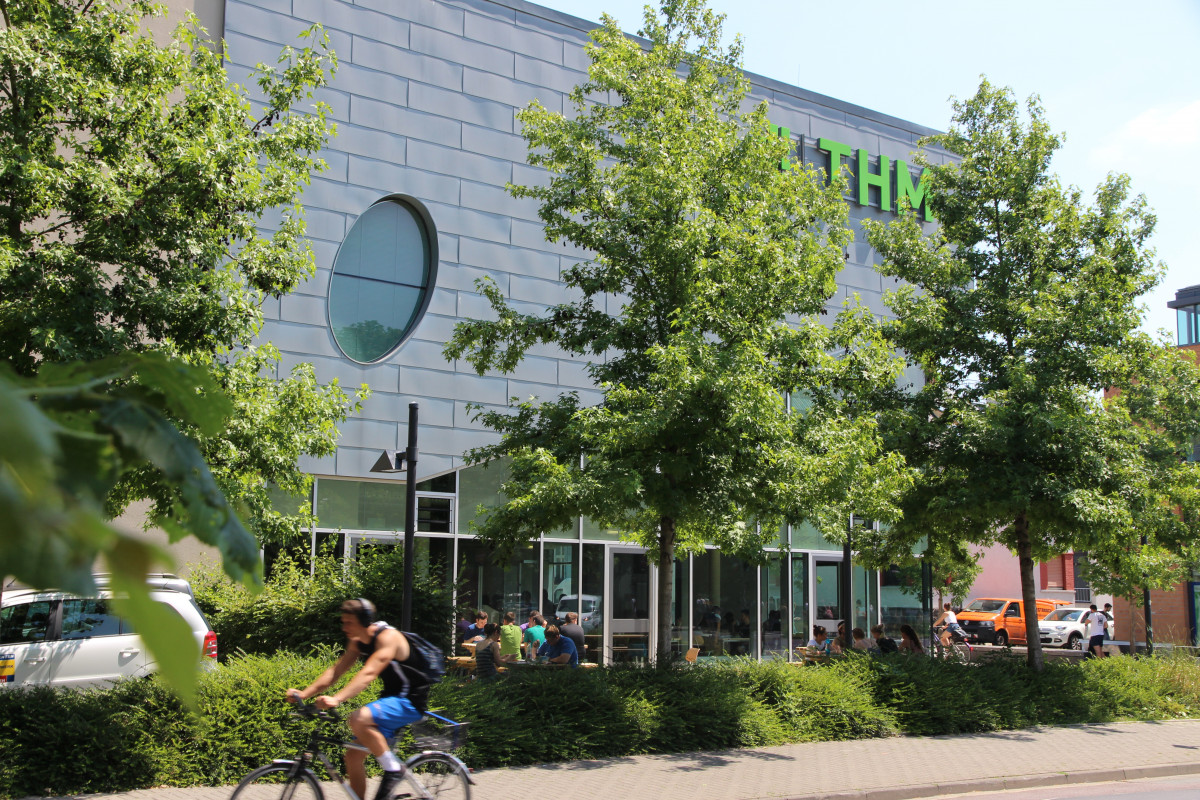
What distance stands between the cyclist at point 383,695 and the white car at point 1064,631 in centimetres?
3664

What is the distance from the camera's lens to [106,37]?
10266 millimetres

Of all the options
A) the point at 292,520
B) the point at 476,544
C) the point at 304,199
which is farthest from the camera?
the point at 476,544

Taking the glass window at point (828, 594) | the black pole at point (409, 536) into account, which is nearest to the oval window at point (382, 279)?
the black pole at point (409, 536)

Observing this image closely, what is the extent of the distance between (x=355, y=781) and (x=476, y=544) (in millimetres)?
13976

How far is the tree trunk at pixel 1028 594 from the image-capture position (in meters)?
16.8

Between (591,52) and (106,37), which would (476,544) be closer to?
(591,52)

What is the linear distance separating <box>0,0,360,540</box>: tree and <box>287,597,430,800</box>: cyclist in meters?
2.73

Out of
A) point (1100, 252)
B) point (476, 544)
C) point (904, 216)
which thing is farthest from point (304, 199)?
point (1100, 252)

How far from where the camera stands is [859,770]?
1133 cm

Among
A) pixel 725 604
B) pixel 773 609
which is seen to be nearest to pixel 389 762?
pixel 725 604

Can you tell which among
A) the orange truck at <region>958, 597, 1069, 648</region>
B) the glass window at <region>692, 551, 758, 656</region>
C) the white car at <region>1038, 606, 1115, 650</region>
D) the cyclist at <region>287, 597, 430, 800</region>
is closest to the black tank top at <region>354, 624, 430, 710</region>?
the cyclist at <region>287, 597, 430, 800</region>

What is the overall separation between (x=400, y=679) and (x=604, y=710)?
5.00 meters

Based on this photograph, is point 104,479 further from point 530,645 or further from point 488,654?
point 530,645

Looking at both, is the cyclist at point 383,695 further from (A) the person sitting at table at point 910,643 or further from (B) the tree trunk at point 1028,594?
(B) the tree trunk at point 1028,594
